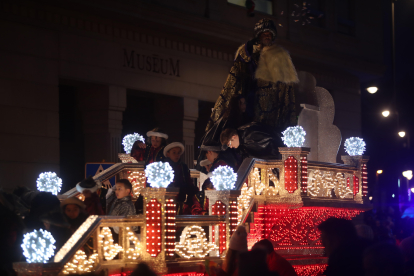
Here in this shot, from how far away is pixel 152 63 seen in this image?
17.3 m

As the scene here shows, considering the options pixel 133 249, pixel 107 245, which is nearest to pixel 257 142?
pixel 133 249

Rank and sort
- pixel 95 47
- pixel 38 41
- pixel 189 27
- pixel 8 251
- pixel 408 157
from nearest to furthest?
pixel 8 251 → pixel 38 41 → pixel 95 47 → pixel 189 27 → pixel 408 157

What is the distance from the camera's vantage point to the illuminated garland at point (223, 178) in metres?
9.91

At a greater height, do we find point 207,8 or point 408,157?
point 207,8

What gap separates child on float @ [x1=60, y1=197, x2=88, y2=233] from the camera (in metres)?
8.57

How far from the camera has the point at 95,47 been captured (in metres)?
15.9

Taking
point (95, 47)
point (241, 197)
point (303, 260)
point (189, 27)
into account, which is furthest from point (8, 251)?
point (189, 27)

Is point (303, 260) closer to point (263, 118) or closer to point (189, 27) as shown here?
point (263, 118)

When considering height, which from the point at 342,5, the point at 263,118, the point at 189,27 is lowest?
the point at 263,118

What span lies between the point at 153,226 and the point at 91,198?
5.20 ft

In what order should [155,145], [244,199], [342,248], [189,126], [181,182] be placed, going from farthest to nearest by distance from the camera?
1. [189,126]
2. [155,145]
3. [244,199]
4. [181,182]
5. [342,248]

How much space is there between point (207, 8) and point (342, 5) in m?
7.79

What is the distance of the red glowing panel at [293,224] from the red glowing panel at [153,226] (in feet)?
10.7

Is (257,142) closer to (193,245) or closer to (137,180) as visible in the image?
(137,180)
